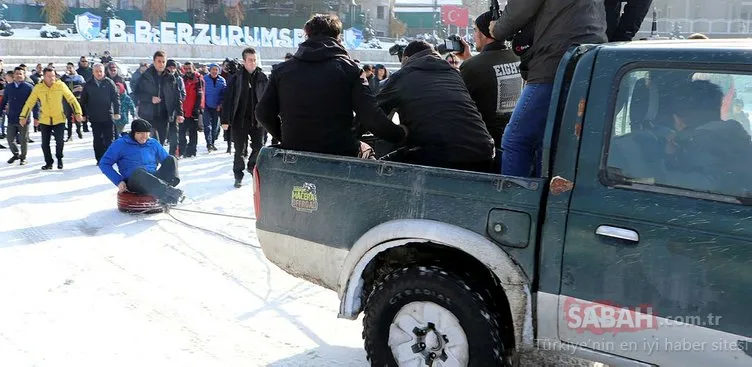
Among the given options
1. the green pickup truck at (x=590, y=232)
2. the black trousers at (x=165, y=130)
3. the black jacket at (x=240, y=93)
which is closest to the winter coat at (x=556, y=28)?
the green pickup truck at (x=590, y=232)

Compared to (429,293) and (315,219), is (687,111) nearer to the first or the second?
(429,293)

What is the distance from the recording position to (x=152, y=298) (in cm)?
512

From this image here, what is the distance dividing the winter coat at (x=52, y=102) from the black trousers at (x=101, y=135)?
20.2 inches

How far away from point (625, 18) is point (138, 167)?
5.88 metres

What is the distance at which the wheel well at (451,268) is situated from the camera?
3.27 meters

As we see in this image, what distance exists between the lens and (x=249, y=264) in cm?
605

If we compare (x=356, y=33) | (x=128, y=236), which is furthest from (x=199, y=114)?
(x=356, y=33)

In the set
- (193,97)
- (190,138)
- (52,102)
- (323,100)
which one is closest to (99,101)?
(52,102)

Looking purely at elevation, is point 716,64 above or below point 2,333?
above

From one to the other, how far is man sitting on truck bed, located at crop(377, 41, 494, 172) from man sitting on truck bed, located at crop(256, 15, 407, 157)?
0.13m

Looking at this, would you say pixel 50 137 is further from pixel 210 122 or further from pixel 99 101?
pixel 210 122

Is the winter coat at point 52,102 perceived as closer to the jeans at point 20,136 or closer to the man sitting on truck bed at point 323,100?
the jeans at point 20,136

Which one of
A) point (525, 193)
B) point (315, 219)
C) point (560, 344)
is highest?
point (525, 193)

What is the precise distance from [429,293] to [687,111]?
1406mm
